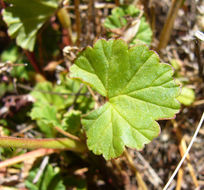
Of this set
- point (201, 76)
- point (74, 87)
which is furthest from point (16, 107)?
point (201, 76)

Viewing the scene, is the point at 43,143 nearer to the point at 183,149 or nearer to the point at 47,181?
the point at 47,181

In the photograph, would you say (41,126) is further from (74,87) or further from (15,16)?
(15,16)

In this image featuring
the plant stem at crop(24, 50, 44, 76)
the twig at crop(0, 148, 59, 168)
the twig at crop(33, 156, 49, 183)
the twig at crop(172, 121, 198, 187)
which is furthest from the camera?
the plant stem at crop(24, 50, 44, 76)

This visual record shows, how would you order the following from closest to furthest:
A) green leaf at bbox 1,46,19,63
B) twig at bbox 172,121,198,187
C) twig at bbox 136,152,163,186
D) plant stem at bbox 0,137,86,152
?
plant stem at bbox 0,137,86,152 < twig at bbox 172,121,198,187 < twig at bbox 136,152,163,186 < green leaf at bbox 1,46,19,63

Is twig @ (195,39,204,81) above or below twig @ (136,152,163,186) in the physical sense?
above

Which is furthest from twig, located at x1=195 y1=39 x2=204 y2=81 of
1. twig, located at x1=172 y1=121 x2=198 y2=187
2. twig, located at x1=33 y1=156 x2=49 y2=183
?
twig, located at x1=33 y1=156 x2=49 y2=183

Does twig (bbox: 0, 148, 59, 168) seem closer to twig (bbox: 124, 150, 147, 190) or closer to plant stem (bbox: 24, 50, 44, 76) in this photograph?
twig (bbox: 124, 150, 147, 190)

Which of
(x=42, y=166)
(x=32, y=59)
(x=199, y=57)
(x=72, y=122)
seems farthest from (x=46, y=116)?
(x=199, y=57)

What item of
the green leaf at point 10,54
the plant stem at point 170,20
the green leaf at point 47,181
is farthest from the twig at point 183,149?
the green leaf at point 10,54
